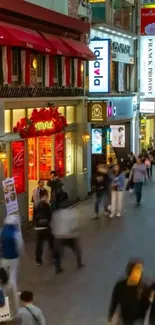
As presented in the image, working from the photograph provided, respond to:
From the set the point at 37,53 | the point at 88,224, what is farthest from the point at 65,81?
the point at 88,224

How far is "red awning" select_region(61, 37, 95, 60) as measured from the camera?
69.9ft

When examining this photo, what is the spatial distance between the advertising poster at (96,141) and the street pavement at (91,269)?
6740mm

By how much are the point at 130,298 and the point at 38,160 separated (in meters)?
13.1

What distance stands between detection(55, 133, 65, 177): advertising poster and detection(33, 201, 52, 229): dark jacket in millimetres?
8075

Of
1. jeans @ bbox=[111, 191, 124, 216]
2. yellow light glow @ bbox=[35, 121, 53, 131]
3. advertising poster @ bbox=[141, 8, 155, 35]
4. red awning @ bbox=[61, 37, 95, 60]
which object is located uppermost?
advertising poster @ bbox=[141, 8, 155, 35]

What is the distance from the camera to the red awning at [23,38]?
54.2 ft

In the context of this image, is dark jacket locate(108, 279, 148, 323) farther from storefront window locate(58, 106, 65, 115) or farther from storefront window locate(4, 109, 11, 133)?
storefront window locate(58, 106, 65, 115)

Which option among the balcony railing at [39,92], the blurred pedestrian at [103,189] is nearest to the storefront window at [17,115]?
the balcony railing at [39,92]

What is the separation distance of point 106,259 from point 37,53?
296 inches

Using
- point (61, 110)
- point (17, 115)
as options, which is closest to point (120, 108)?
point (61, 110)

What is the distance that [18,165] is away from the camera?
1930cm

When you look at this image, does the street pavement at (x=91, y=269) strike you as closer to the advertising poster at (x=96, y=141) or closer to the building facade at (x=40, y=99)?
the building facade at (x=40, y=99)

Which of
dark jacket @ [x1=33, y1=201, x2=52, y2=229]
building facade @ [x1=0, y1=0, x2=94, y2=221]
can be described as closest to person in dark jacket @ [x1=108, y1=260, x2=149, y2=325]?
dark jacket @ [x1=33, y1=201, x2=52, y2=229]

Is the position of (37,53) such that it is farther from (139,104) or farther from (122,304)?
(139,104)
